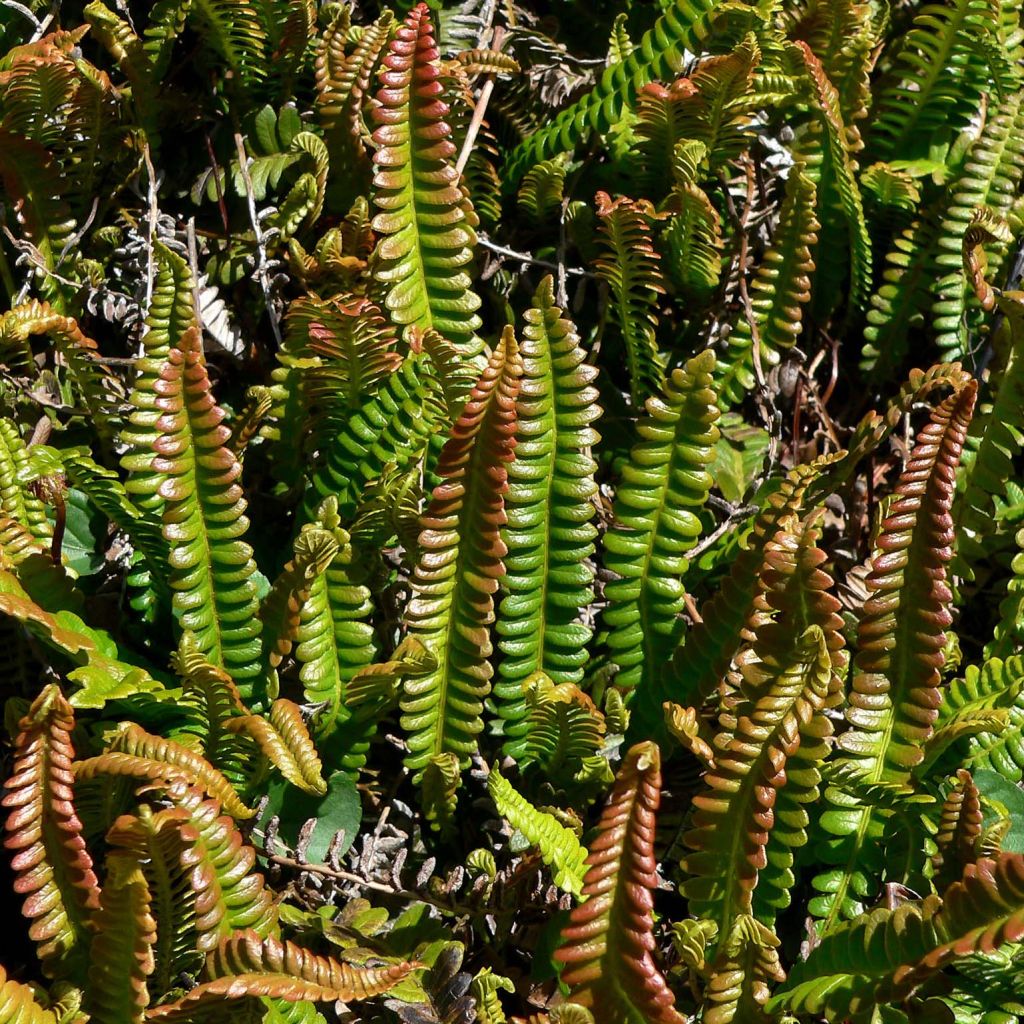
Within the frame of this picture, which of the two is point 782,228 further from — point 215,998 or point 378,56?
point 215,998

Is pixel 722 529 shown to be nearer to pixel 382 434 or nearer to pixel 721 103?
pixel 382 434

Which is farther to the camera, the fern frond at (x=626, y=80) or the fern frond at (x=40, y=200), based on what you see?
the fern frond at (x=626, y=80)

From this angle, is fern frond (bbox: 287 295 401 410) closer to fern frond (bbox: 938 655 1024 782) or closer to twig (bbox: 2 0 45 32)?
twig (bbox: 2 0 45 32)

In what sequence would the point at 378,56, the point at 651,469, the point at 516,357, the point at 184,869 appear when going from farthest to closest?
the point at 378,56, the point at 651,469, the point at 516,357, the point at 184,869

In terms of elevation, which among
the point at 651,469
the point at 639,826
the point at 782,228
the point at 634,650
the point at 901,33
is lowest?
the point at 634,650

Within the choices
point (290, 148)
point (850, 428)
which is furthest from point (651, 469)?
point (290, 148)

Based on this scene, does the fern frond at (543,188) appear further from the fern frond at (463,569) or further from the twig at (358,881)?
the twig at (358,881)

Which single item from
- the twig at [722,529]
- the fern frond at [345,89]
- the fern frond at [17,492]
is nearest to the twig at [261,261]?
the fern frond at [345,89]

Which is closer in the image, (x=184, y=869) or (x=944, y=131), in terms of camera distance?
(x=184, y=869)
